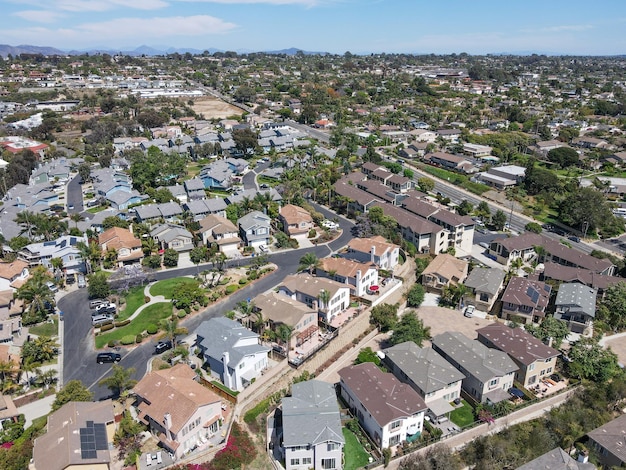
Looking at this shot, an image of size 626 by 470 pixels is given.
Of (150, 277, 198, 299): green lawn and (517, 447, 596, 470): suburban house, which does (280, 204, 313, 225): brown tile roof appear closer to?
(150, 277, 198, 299): green lawn

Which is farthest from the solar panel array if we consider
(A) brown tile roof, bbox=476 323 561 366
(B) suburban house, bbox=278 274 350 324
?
(A) brown tile roof, bbox=476 323 561 366

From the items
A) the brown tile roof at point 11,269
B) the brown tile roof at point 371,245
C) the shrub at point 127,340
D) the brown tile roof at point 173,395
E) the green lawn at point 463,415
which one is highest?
the brown tile roof at point 371,245

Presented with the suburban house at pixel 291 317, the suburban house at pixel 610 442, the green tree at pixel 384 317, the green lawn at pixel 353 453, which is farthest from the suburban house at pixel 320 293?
the suburban house at pixel 610 442

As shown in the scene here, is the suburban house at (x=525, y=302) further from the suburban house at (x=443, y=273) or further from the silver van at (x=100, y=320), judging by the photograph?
the silver van at (x=100, y=320)

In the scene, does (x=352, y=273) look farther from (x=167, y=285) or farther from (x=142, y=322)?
(x=142, y=322)

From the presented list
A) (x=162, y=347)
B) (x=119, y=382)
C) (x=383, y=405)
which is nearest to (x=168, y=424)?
(x=119, y=382)

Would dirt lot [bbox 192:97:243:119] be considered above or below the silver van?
above
